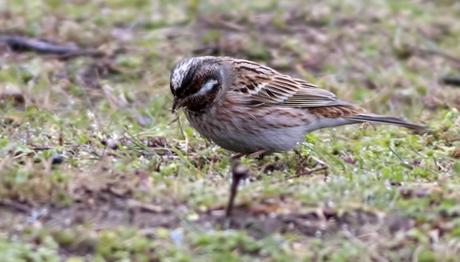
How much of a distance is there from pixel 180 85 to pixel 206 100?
9.2 inches

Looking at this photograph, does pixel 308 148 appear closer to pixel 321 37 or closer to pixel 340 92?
pixel 340 92

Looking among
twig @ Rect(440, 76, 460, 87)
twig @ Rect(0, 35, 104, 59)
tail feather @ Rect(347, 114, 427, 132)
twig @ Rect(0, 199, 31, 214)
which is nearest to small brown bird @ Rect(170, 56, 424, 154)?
tail feather @ Rect(347, 114, 427, 132)

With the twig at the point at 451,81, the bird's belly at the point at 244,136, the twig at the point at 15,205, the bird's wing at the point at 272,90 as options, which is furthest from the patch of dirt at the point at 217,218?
the twig at the point at 451,81

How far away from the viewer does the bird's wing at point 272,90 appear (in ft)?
25.6

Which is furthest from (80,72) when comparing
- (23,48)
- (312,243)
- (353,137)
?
(312,243)

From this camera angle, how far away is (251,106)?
7715mm

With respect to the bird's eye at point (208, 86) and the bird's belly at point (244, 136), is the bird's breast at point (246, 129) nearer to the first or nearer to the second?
the bird's belly at point (244, 136)

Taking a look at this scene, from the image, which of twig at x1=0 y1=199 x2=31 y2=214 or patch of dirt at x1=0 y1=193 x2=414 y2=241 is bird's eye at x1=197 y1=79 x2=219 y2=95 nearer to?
patch of dirt at x1=0 y1=193 x2=414 y2=241

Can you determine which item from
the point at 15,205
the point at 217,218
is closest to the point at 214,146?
the point at 217,218

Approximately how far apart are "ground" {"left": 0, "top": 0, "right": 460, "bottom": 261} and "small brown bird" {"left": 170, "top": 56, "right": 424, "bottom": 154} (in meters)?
0.17

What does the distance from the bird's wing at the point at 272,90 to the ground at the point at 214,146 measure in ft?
1.16

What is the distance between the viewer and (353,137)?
27.8ft

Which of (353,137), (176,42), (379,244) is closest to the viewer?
(379,244)

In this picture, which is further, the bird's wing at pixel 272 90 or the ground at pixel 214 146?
the bird's wing at pixel 272 90
